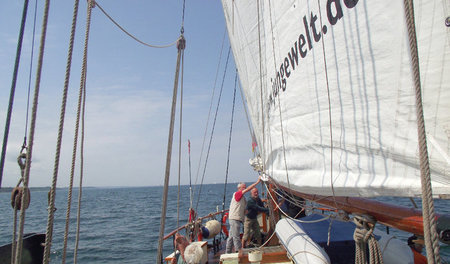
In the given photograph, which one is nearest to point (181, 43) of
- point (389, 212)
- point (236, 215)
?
point (389, 212)

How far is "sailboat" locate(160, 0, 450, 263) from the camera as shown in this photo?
1.75 metres

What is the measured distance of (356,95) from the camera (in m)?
2.37

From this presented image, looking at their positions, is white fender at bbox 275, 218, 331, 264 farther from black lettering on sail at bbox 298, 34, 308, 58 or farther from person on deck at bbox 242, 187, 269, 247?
black lettering on sail at bbox 298, 34, 308, 58

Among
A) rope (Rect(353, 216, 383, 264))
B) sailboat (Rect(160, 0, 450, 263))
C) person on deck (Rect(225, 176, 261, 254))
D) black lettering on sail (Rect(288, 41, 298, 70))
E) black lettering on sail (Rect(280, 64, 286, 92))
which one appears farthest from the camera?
person on deck (Rect(225, 176, 261, 254))

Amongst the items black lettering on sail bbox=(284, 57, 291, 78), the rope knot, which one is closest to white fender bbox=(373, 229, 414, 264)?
black lettering on sail bbox=(284, 57, 291, 78)

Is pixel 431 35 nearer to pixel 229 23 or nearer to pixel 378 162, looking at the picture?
pixel 378 162

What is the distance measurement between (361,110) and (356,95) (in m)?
0.13

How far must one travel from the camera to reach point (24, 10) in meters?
2.96

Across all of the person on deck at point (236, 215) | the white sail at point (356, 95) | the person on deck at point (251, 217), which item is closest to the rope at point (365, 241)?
the white sail at point (356, 95)

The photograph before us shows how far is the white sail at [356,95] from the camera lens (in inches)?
70.4

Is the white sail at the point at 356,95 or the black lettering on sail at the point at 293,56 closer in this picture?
the white sail at the point at 356,95

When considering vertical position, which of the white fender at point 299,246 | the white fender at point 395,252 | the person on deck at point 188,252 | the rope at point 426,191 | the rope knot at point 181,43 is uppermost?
the rope knot at point 181,43

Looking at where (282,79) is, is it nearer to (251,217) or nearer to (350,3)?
(350,3)

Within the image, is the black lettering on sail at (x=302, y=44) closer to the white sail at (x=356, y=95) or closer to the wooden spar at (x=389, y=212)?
the white sail at (x=356, y=95)
